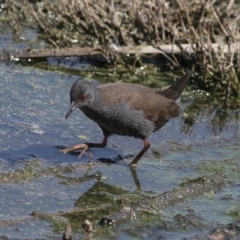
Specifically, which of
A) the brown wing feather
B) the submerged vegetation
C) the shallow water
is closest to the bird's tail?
the brown wing feather

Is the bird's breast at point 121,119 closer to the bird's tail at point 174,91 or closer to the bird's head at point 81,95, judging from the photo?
the bird's head at point 81,95

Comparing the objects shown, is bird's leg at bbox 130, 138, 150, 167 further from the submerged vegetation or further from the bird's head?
the submerged vegetation

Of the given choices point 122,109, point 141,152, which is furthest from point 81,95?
point 141,152

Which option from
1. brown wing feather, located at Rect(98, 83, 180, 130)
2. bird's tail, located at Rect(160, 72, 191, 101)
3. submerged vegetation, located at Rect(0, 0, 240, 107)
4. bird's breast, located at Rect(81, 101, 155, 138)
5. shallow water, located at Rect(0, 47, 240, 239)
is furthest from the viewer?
submerged vegetation, located at Rect(0, 0, 240, 107)

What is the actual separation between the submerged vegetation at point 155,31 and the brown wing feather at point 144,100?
1.55 meters

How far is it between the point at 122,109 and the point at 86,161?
59cm

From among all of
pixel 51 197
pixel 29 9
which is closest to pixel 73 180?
pixel 51 197

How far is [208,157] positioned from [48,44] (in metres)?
3.41

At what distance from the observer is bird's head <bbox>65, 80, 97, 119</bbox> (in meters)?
7.00

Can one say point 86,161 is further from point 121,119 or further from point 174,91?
point 174,91

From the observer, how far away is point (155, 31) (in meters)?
9.62

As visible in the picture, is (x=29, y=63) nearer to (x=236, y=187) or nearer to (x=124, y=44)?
(x=124, y=44)

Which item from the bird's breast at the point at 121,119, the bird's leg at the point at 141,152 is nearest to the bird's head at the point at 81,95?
the bird's breast at the point at 121,119

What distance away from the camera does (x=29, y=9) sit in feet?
35.3
